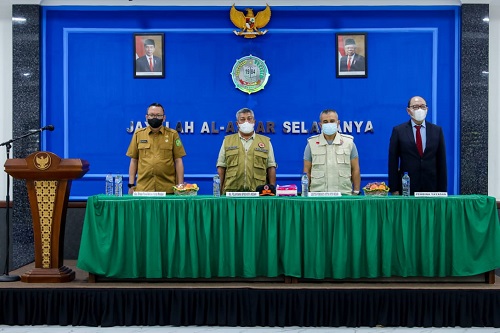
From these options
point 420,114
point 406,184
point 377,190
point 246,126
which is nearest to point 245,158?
point 246,126

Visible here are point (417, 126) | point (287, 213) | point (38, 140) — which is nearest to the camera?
point (287, 213)

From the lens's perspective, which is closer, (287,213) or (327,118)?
(287,213)

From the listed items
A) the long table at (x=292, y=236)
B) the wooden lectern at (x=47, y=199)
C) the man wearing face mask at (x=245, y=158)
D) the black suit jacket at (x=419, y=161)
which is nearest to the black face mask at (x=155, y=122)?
the man wearing face mask at (x=245, y=158)

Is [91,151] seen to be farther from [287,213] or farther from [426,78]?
[426,78]

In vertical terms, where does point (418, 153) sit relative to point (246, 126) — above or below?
below

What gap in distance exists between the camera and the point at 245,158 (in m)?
4.88

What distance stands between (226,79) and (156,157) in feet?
4.88

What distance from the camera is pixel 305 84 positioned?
603 centimetres

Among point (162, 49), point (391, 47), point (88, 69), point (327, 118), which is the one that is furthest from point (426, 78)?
point (88, 69)

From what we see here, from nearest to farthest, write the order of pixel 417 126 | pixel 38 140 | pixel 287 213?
1. pixel 287 213
2. pixel 417 126
3. pixel 38 140

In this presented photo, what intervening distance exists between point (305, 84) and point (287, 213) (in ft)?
7.40

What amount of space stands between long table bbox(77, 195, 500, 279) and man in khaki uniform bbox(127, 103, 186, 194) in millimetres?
780

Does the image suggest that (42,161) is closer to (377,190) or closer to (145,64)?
(145,64)

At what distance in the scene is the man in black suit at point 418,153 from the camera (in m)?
4.59
